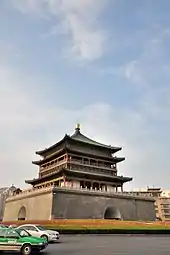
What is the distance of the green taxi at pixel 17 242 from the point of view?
12.7m

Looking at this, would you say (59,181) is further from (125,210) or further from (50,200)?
(125,210)

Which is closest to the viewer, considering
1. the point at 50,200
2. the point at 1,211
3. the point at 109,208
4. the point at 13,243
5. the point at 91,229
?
the point at 13,243

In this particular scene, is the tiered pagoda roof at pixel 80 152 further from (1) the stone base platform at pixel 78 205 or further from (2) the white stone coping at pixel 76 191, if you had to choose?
(1) the stone base platform at pixel 78 205

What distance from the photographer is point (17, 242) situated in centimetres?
1284

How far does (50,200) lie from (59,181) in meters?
7.50

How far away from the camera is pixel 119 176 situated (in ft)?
163

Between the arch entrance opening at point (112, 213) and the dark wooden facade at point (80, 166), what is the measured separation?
4696 millimetres

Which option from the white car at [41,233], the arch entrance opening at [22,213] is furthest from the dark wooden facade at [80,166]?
the white car at [41,233]

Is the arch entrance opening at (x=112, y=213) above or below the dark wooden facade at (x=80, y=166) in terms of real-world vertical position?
below

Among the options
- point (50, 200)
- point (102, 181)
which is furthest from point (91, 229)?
point (102, 181)

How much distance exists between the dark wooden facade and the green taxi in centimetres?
3097

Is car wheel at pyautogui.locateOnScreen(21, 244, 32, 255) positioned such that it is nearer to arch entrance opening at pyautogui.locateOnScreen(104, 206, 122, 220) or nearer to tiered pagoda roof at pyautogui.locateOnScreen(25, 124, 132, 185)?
tiered pagoda roof at pyautogui.locateOnScreen(25, 124, 132, 185)

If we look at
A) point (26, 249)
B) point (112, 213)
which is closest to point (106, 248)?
point (26, 249)

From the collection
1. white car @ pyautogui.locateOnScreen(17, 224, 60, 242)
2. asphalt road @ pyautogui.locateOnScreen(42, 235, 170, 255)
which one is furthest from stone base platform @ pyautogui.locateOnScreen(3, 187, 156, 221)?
asphalt road @ pyautogui.locateOnScreen(42, 235, 170, 255)
